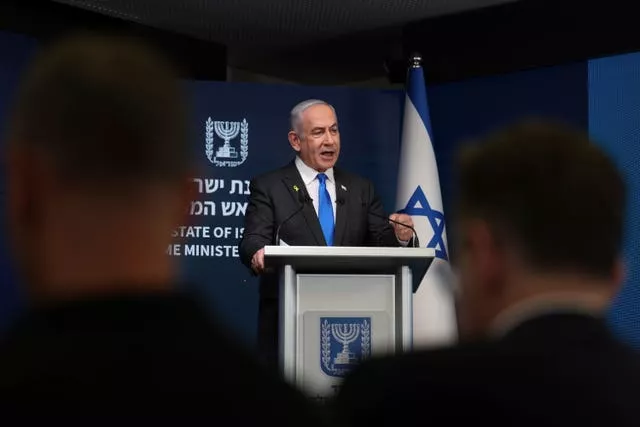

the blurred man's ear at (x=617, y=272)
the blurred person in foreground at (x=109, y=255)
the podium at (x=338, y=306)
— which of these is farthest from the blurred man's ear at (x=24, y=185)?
the podium at (x=338, y=306)

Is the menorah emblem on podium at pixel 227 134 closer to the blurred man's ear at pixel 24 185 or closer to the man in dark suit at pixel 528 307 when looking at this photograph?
the man in dark suit at pixel 528 307

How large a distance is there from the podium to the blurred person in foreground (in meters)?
2.51

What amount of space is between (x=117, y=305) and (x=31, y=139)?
0.50 feet

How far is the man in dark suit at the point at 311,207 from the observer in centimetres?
398

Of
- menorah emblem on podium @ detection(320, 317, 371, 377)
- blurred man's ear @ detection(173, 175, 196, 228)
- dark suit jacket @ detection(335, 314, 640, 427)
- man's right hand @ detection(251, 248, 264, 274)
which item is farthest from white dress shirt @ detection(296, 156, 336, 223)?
blurred man's ear @ detection(173, 175, 196, 228)

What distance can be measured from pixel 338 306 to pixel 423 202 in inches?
112

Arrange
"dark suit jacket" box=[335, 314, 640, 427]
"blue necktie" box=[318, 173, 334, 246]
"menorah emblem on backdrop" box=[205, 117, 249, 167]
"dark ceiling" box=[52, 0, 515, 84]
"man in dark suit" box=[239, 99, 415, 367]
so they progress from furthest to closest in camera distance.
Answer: "dark ceiling" box=[52, 0, 515, 84] < "menorah emblem on backdrop" box=[205, 117, 249, 167] < "blue necktie" box=[318, 173, 334, 246] < "man in dark suit" box=[239, 99, 415, 367] < "dark suit jacket" box=[335, 314, 640, 427]

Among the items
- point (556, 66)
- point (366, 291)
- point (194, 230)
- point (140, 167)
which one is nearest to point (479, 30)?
point (556, 66)

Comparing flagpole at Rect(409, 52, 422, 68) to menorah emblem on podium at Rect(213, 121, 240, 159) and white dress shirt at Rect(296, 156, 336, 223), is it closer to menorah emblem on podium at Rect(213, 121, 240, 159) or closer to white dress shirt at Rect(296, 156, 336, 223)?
menorah emblem on podium at Rect(213, 121, 240, 159)

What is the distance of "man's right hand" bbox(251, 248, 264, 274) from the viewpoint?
3531 mm

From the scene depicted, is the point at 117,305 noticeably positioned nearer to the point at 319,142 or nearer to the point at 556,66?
the point at 319,142

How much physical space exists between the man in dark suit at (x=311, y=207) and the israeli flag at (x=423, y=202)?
1.68 m

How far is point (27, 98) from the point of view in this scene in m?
0.73

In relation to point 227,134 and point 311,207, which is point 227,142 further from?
point 311,207
